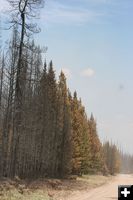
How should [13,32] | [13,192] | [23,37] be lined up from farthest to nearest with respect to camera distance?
[13,32] → [23,37] → [13,192]

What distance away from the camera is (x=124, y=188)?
7.56 metres

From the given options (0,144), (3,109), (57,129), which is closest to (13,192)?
(0,144)

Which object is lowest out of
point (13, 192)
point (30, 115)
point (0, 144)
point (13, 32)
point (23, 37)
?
point (13, 192)

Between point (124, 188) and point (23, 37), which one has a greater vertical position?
point (23, 37)

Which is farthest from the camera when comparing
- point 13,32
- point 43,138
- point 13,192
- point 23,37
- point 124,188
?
point 43,138

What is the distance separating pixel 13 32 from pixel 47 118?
677 inches

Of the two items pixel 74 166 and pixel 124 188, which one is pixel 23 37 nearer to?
pixel 124 188

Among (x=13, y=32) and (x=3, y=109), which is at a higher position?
(x=13, y=32)

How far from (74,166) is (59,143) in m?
5.21

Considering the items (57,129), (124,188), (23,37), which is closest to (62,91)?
(57,129)

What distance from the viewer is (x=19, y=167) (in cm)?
5316

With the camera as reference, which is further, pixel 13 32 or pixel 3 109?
pixel 3 109

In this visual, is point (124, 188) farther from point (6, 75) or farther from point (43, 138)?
point (43, 138)

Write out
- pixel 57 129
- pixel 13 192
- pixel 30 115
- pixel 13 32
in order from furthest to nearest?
pixel 57 129
pixel 30 115
pixel 13 32
pixel 13 192
